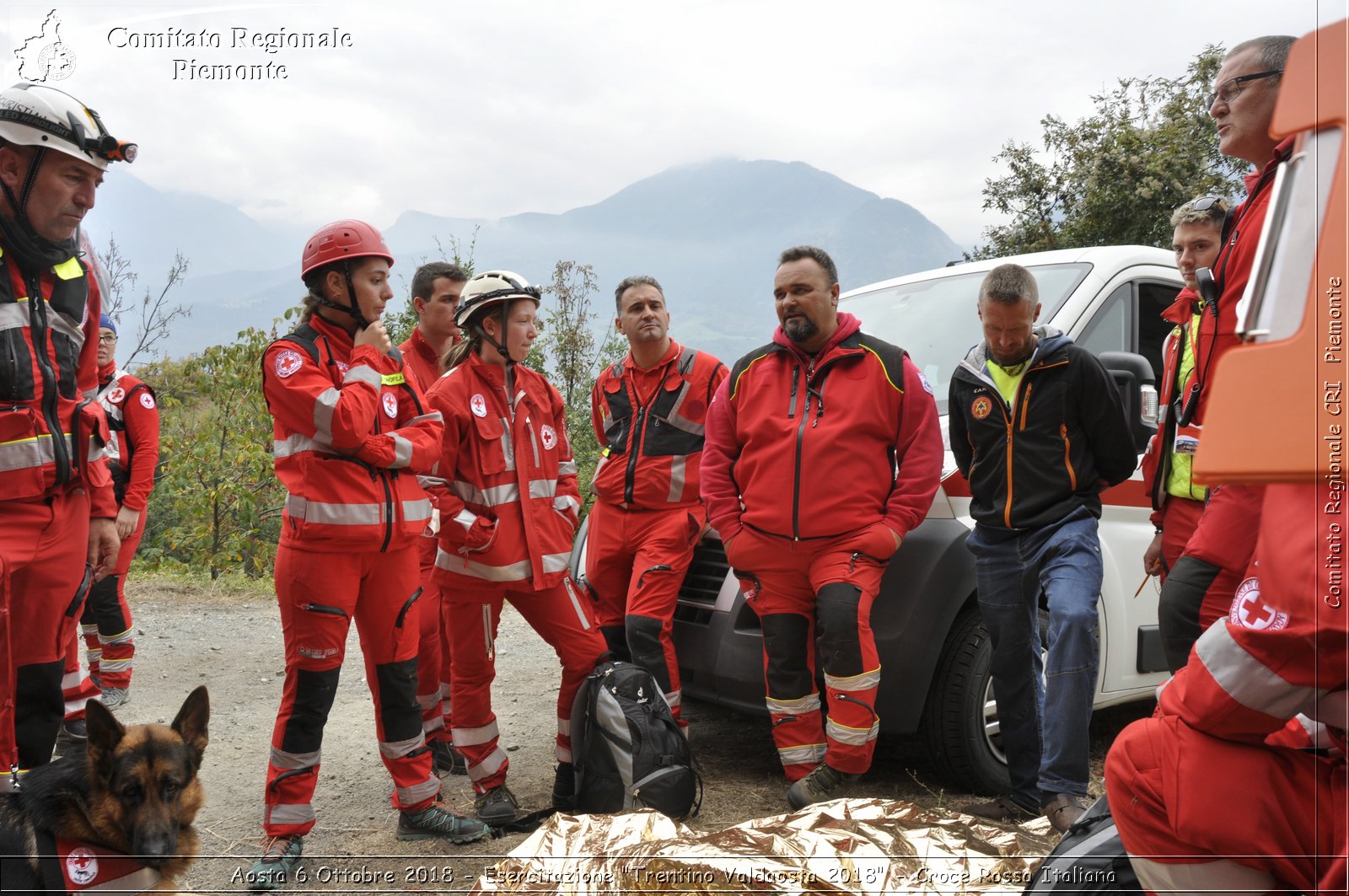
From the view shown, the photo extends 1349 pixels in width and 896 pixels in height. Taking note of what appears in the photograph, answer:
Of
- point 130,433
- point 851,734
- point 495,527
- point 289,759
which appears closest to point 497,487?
point 495,527

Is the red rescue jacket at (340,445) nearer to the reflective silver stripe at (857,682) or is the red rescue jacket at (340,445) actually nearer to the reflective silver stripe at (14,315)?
the reflective silver stripe at (14,315)

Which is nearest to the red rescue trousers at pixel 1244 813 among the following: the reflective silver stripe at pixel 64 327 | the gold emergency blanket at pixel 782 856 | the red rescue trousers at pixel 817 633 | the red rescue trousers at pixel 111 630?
the gold emergency blanket at pixel 782 856

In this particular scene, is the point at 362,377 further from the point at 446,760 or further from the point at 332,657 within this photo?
the point at 446,760

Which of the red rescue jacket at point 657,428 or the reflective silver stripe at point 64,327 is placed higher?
the reflective silver stripe at point 64,327

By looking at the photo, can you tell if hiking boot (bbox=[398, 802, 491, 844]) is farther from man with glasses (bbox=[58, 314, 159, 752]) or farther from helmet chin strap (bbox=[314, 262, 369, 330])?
man with glasses (bbox=[58, 314, 159, 752])

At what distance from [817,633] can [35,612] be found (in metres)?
2.82

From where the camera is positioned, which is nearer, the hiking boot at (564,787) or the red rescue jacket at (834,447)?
the red rescue jacket at (834,447)

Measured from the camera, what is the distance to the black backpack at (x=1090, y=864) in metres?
1.74

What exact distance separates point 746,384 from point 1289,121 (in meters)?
3.28

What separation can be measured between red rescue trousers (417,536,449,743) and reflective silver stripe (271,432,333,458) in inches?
46.8

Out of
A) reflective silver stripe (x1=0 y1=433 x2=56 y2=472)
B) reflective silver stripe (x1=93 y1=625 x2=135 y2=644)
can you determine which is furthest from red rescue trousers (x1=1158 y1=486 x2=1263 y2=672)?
reflective silver stripe (x1=93 y1=625 x2=135 y2=644)

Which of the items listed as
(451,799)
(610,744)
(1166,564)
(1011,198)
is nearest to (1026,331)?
(1166,564)

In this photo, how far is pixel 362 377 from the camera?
3705 mm

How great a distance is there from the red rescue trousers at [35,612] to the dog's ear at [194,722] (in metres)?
0.58
